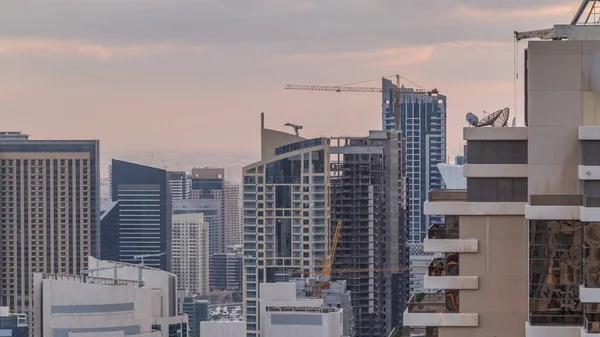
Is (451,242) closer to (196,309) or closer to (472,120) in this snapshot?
(472,120)

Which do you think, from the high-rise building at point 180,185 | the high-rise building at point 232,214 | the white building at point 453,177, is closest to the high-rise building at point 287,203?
the high-rise building at point 232,214

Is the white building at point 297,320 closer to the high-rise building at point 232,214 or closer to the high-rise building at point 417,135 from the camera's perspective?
the high-rise building at point 417,135

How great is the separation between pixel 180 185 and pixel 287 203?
14.8 meters

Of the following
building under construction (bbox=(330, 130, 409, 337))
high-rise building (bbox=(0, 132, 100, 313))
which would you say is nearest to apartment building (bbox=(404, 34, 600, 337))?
building under construction (bbox=(330, 130, 409, 337))

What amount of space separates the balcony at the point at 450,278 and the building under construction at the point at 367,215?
23816mm

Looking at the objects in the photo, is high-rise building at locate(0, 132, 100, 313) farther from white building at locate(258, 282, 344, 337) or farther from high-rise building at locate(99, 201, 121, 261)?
white building at locate(258, 282, 344, 337)

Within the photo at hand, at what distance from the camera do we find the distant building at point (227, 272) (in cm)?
3234

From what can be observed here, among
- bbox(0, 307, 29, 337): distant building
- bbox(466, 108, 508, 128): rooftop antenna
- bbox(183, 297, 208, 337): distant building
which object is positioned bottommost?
bbox(183, 297, 208, 337): distant building

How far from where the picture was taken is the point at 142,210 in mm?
43344

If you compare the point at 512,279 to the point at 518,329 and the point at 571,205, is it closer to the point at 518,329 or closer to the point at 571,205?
the point at 518,329

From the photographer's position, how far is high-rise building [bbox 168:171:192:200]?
1650 inches

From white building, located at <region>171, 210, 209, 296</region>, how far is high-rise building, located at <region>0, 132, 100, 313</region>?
2.35 m

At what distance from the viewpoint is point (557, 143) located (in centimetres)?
367

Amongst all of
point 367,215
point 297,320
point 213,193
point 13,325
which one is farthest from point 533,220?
point 213,193
